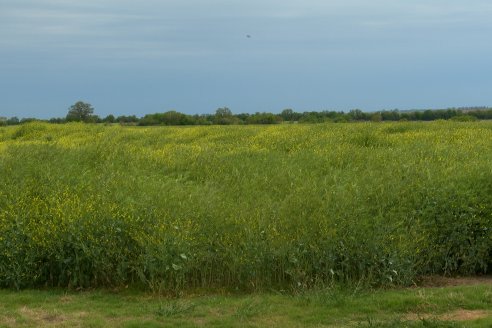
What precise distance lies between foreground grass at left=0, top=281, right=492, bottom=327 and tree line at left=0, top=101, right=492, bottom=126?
25899mm

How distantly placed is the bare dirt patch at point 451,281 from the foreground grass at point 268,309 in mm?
663

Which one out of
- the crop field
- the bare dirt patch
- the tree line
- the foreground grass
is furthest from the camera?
the tree line

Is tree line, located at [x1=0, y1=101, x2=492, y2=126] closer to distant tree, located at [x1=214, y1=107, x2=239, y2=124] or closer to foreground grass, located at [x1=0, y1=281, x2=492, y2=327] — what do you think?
distant tree, located at [x1=214, y1=107, x2=239, y2=124]

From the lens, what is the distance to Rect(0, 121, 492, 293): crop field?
784cm

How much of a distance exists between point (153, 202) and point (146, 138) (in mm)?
11476

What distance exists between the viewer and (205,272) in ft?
26.0

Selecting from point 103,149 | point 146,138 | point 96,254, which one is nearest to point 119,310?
point 96,254

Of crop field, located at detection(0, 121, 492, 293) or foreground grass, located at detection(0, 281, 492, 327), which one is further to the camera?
crop field, located at detection(0, 121, 492, 293)

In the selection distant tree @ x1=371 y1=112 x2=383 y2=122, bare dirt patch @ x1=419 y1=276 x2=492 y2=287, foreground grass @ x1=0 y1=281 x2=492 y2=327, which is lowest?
bare dirt patch @ x1=419 y1=276 x2=492 y2=287

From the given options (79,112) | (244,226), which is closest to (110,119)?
(79,112)

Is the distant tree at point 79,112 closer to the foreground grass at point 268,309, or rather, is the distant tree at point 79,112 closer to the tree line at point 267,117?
the tree line at point 267,117

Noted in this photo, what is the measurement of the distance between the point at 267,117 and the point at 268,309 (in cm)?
2802

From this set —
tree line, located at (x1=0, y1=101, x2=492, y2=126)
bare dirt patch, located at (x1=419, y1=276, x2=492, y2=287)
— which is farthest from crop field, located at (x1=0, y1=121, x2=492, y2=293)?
tree line, located at (x1=0, y1=101, x2=492, y2=126)

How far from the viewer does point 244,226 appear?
8.34m
